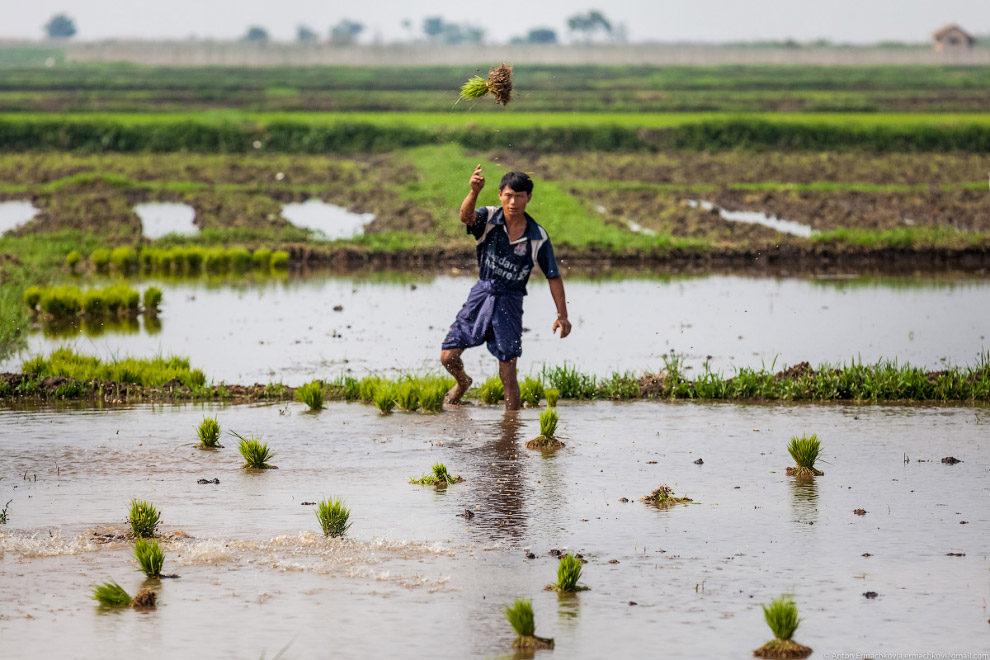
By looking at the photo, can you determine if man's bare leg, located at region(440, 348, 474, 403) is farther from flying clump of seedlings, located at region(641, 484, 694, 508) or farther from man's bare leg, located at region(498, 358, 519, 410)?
flying clump of seedlings, located at region(641, 484, 694, 508)

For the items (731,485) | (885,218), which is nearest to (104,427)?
(731,485)

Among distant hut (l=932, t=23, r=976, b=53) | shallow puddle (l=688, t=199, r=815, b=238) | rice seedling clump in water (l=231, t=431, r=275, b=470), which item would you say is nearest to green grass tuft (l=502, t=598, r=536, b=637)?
rice seedling clump in water (l=231, t=431, r=275, b=470)

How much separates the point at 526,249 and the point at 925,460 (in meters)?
3.20

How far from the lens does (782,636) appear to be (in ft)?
17.1

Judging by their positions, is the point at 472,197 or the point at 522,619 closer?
the point at 522,619

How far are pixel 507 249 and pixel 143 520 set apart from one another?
4033 millimetres

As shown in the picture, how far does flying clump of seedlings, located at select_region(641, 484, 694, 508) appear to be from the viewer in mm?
7676

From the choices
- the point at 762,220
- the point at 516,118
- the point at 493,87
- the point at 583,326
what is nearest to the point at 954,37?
the point at 516,118

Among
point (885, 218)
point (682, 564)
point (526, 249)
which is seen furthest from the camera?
point (885, 218)

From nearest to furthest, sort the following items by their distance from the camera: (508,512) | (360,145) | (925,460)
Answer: (508,512) < (925,460) < (360,145)

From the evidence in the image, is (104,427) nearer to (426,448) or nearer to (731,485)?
(426,448)

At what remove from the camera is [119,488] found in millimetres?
8086

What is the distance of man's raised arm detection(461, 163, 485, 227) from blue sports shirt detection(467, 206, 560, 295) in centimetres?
11

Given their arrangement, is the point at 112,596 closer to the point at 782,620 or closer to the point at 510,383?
the point at 782,620
